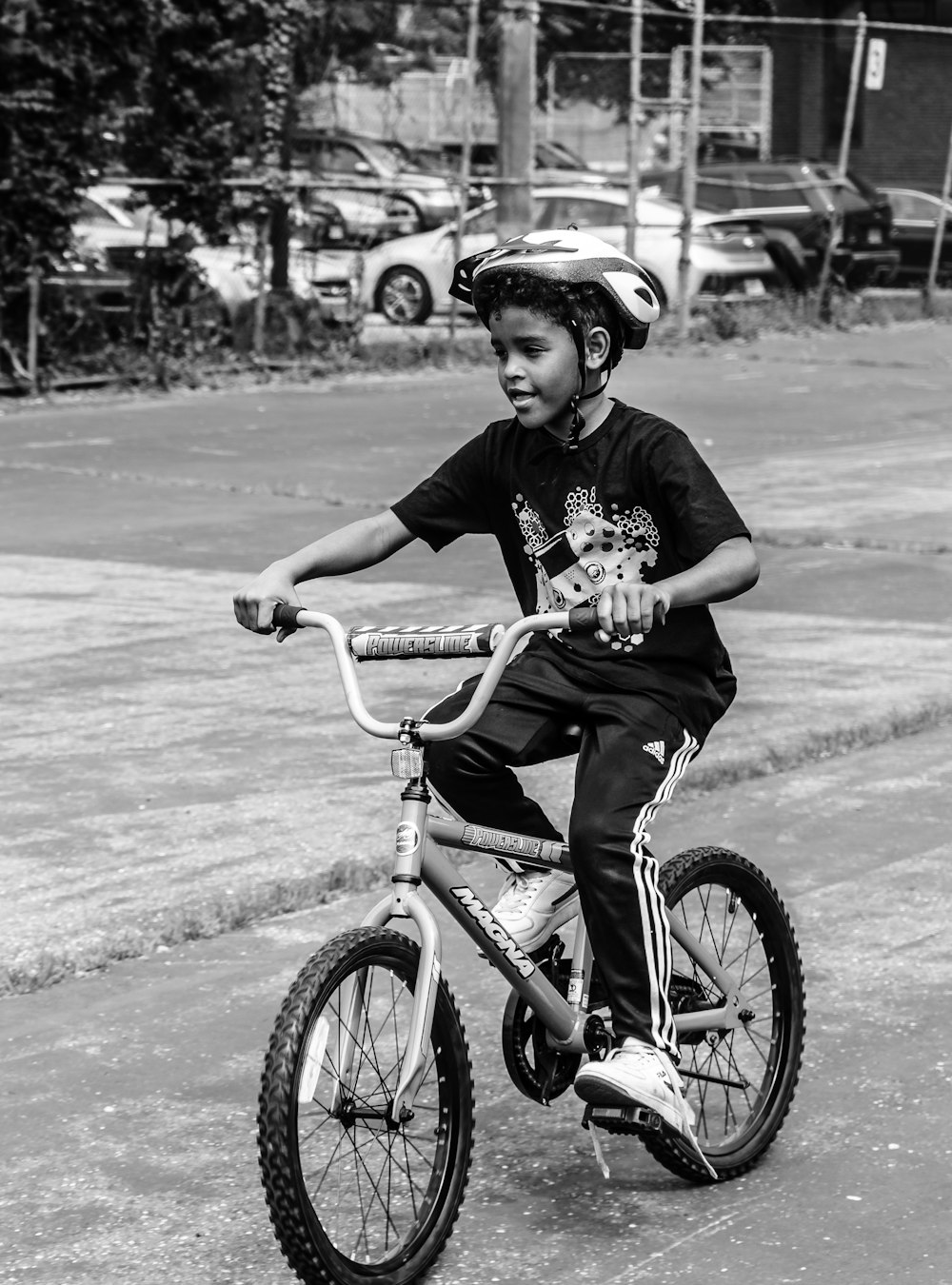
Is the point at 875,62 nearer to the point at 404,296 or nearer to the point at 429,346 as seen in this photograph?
the point at 404,296

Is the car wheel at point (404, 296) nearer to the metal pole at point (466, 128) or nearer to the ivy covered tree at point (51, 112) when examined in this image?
the metal pole at point (466, 128)

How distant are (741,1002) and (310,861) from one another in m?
1.83

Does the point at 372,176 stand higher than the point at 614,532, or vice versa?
the point at 614,532

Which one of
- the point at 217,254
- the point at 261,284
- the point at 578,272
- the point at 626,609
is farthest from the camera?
the point at 217,254

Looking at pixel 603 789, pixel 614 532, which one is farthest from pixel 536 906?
pixel 614 532

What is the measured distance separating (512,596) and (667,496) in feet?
17.1

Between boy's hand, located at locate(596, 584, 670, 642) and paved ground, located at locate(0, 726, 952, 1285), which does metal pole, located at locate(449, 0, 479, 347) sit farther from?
boy's hand, located at locate(596, 584, 670, 642)

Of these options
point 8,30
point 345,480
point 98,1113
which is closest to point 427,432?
point 345,480

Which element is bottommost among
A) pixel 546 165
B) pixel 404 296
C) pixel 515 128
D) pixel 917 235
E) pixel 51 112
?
pixel 917 235

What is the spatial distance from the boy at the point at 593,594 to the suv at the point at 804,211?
20.0 metres

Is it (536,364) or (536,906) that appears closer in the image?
(536,364)

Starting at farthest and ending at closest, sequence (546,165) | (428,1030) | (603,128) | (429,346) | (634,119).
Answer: (603,128), (546,165), (634,119), (429,346), (428,1030)

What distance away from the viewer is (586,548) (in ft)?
11.8

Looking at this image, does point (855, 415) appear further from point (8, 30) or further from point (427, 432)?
point (8, 30)
